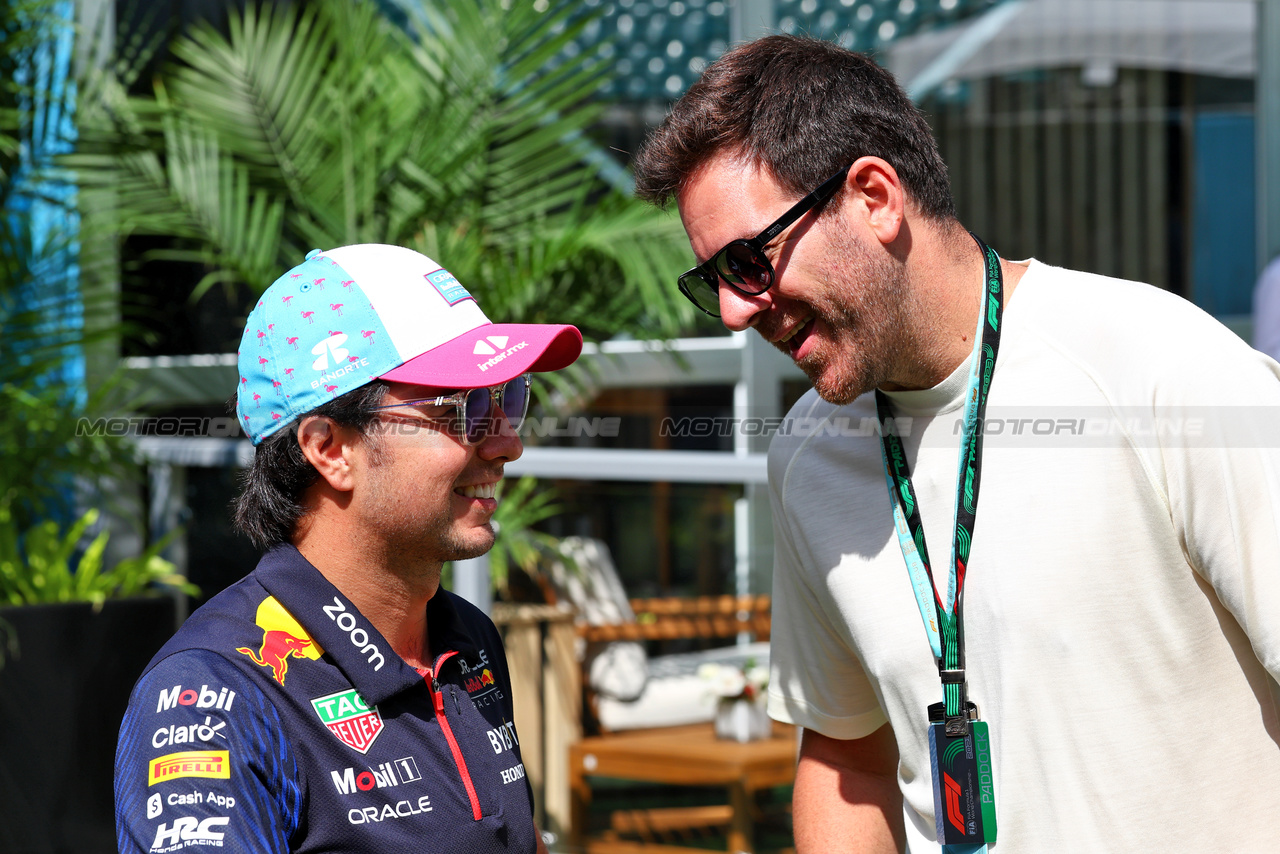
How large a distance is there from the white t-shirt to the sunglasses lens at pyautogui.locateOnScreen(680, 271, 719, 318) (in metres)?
0.36

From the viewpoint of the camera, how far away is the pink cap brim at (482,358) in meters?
1.57

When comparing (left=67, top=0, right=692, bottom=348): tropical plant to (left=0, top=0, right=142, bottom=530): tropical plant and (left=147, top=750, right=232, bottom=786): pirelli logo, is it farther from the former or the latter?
(left=147, top=750, right=232, bottom=786): pirelli logo

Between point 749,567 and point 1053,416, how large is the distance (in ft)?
9.09

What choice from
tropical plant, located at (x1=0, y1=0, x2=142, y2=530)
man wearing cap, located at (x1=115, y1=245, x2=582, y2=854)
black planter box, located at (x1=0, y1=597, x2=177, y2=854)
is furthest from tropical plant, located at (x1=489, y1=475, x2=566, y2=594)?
man wearing cap, located at (x1=115, y1=245, x2=582, y2=854)

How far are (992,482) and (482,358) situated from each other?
30.2 inches

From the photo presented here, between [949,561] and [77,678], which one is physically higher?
[949,561]

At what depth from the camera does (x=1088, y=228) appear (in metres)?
5.06

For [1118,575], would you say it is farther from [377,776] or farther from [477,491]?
[377,776]

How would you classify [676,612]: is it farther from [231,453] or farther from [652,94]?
[652,94]

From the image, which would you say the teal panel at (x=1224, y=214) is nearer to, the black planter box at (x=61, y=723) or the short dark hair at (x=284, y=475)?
the short dark hair at (x=284, y=475)

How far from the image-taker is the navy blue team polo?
4.28 ft

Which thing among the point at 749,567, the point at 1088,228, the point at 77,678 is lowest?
the point at 77,678

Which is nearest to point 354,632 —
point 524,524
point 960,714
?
point 960,714

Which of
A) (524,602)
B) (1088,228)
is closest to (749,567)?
(524,602)
